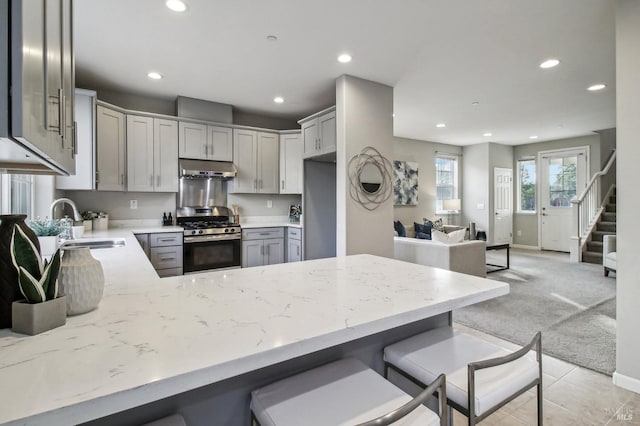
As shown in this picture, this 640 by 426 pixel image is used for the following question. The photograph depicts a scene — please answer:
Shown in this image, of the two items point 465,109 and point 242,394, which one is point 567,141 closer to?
point 465,109

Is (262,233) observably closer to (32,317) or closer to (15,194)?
(15,194)

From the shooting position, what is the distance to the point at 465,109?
16.9ft

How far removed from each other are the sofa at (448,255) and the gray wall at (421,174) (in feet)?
8.96

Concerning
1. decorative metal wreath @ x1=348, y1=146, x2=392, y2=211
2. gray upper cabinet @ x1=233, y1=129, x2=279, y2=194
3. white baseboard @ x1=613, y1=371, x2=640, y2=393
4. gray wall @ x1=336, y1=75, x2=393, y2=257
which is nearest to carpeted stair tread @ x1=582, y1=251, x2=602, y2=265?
gray wall @ x1=336, y1=75, x2=393, y2=257

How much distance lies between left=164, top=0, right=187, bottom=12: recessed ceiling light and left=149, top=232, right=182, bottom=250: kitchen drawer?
Result: 248cm

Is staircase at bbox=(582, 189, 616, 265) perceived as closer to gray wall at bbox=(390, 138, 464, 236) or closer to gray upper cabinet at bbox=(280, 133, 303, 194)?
gray wall at bbox=(390, 138, 464, 236)

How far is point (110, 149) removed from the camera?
3.93 meters

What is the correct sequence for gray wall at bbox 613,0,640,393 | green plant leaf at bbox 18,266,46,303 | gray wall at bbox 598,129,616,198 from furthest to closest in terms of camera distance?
gray wall at bbox 598,129,616,198
gray wall at bbox 613,0,640,393
green plant leaf at bbox 18,266,46,303

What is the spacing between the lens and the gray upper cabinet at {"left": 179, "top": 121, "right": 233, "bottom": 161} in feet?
14.5

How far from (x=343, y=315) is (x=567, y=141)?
8.86 m

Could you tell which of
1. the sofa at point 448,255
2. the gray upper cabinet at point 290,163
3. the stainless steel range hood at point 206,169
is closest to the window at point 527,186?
the sofa at point 448,255

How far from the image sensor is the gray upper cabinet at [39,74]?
2.00ft

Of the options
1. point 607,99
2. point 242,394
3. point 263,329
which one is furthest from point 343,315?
point 607,99

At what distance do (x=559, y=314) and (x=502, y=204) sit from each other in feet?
17.6
